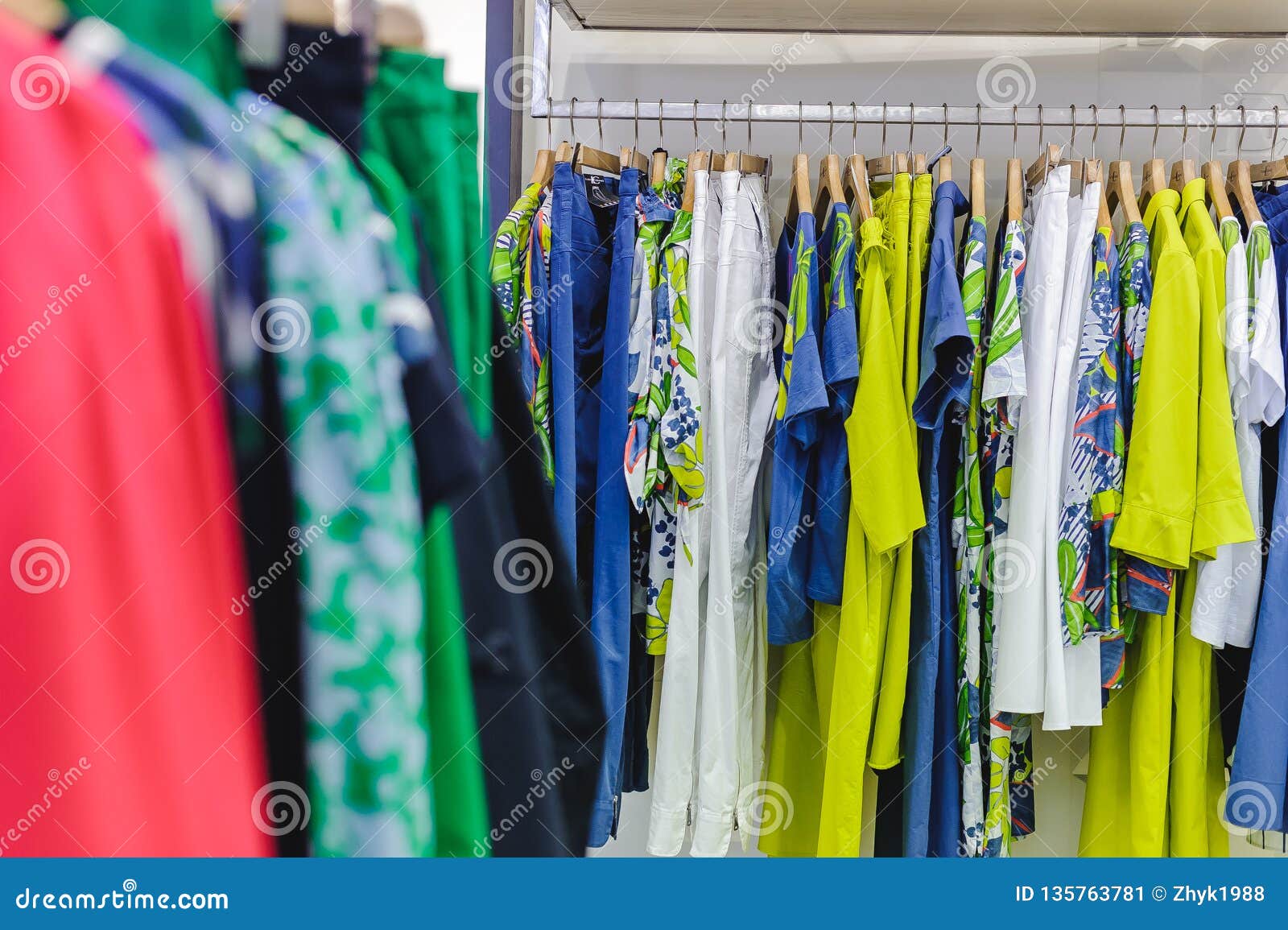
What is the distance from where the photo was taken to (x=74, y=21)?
19cm

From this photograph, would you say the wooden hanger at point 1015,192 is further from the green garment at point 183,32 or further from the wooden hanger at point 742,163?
the green garment at point 183,32

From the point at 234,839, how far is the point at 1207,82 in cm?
164

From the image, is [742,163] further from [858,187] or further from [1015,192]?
[1015,192]

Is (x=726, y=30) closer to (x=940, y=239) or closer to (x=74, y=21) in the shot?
(x=940, y=239)

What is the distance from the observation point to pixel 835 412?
1026mm
